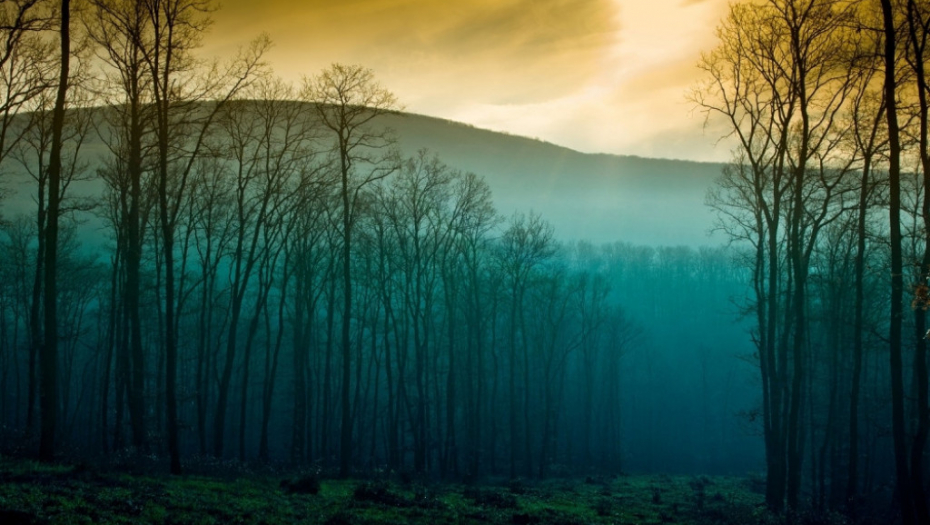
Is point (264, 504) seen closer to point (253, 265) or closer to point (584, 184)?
point (253, 265)

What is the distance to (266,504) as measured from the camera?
576 inches

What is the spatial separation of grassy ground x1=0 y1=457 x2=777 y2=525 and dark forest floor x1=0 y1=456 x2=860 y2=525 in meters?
0.02

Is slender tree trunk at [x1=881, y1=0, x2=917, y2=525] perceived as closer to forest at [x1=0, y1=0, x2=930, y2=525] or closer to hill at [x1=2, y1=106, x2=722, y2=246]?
forest at [x1=0, y1=0, x2=930, y2=525]

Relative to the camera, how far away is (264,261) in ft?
103

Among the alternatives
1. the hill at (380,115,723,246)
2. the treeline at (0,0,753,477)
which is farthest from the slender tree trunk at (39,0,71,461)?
the hill at (380,115,723,246)

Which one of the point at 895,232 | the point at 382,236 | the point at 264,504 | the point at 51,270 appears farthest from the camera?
the point at 382,236

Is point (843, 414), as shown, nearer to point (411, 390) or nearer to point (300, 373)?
point (300, 373)

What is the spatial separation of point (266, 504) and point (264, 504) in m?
0.04

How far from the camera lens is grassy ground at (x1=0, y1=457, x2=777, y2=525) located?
440 inches

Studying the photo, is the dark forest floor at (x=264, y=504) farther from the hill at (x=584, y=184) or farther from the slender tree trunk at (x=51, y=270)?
the hill at (x=584, y=184)

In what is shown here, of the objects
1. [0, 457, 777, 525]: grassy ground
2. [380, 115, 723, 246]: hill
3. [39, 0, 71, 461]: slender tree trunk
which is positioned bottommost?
[0, 457, 777, 525]: grassy ground

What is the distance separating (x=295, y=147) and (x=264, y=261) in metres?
5.58

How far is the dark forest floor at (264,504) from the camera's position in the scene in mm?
11195

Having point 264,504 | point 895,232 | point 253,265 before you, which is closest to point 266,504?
point 264,504
